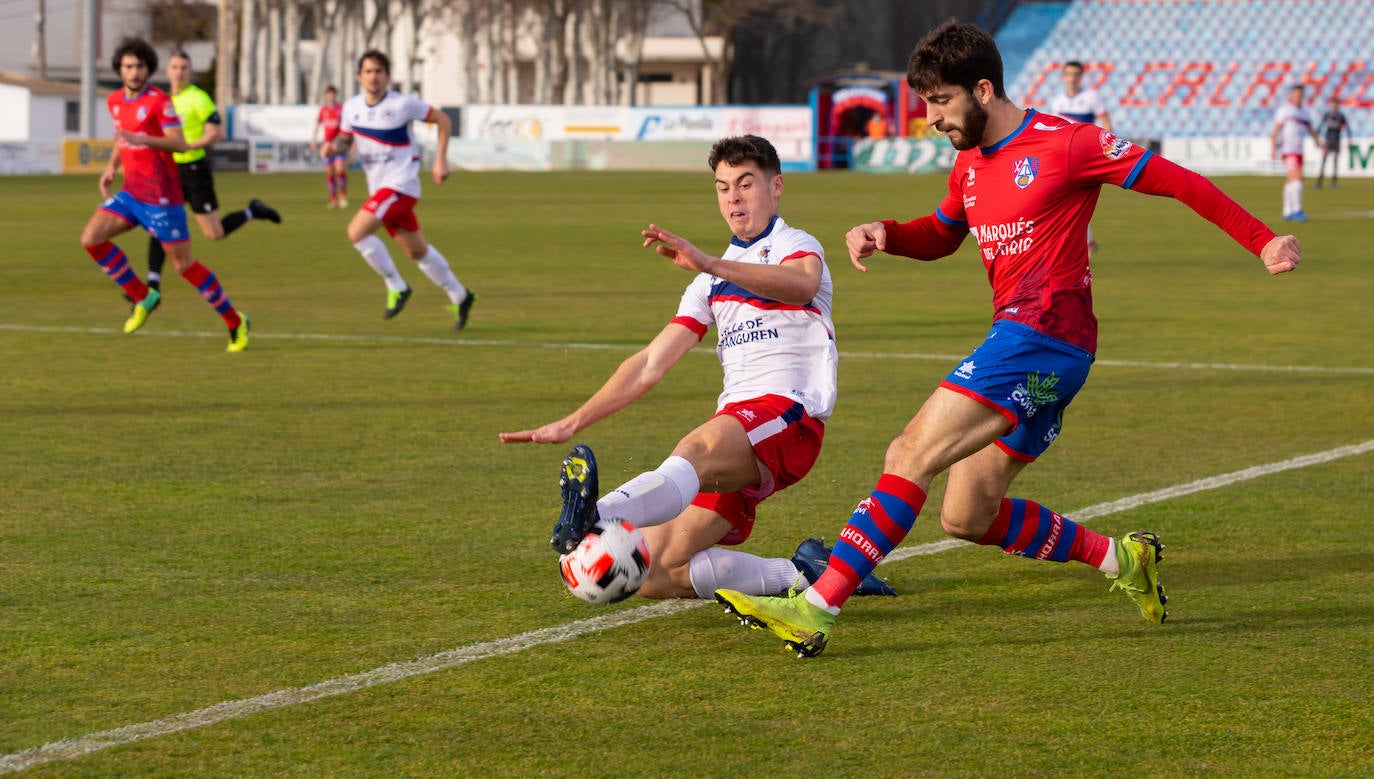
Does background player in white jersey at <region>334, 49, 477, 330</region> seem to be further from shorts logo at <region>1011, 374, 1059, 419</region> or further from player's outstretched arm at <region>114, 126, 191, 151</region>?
shorts logo at <region>1011, 374, 1059, 419</region>

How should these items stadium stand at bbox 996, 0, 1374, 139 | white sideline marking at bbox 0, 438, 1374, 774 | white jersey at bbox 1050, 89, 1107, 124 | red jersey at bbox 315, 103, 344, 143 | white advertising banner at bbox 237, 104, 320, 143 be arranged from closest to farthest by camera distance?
white sideline marking at bbox 0, 438, 1374, 774 → white jersey at bbox 1050, 89, 1107, 124 → red jersey at bbox 315, 103, 344, 143 → white advertising banner at bbox 237, 104, 320, 143 → stadium stand at bbox 996, 0, 1374, 139

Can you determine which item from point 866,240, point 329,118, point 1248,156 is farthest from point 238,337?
point 1248,156

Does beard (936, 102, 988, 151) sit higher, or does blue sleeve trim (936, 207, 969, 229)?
beard (936, 102, 988, 151)

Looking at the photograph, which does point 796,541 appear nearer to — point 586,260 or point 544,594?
point 544,594

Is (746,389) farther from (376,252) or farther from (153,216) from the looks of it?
(376,252)

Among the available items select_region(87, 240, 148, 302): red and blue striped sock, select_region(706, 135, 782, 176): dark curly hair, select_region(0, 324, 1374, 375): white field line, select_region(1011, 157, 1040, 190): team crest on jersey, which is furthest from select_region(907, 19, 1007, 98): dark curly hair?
select_region(87, 240, 148, 302): red and blue striped sock

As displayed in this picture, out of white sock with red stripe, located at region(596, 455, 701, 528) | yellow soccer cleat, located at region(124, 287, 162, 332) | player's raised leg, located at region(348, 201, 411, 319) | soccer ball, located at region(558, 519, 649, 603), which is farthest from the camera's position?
player's raised leg, located at region(348, 201, 411, 319)

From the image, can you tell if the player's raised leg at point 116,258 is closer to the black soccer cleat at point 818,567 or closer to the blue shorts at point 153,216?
the blue shorts at point 153,216

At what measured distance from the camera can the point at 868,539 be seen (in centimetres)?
515

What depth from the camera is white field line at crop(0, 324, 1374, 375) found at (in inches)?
481

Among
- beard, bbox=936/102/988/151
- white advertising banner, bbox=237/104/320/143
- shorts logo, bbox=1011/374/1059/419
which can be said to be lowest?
shorts logo, bbox=1011/374/1059/419

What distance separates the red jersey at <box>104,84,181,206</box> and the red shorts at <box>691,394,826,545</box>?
329 inches

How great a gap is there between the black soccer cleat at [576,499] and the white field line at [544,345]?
765 centimetres

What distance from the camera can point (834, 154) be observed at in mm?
62125
